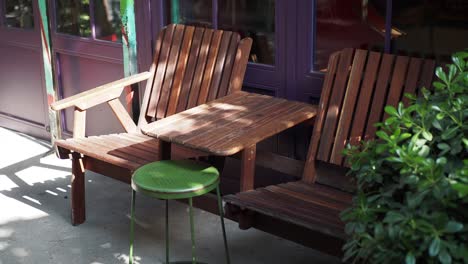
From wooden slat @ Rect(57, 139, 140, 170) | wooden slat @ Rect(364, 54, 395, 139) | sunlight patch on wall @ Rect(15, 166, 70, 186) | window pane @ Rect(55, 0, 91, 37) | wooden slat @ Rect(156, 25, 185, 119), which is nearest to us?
wooden slat @ Rect(364, 54, 395, 139)

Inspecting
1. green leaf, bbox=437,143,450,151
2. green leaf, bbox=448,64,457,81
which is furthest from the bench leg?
green leaf, bbox=437,143,450,151

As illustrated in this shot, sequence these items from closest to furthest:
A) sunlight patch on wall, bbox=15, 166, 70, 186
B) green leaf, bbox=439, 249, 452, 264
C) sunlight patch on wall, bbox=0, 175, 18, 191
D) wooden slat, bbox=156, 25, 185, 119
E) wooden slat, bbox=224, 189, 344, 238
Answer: green leaf, bbox=439, 249, 452, 264 → wooden slat, bbox=224, 189, 344, 238 → wooden slat, bbox=156, 25, 185, 119 → sunlight patch on wall, bbox=0, 175, 18, 191 → sunlight patch on wall, bbox=15, 166, 70, 186

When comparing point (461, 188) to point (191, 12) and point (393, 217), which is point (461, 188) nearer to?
point (393, 217)

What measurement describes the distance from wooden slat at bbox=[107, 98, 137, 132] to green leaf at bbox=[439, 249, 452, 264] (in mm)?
2667

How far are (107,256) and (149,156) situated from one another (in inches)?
22.5

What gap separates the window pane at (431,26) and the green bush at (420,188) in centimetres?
94

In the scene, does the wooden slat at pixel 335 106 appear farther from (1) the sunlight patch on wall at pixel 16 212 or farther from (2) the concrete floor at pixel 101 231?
(1) the sunlight patch on wall at pixel 16 212

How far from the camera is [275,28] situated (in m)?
4.09

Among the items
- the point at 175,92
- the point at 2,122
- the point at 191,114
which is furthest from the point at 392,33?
the point at 2,122

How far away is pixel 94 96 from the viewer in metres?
4.20

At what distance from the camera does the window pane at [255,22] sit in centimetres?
417

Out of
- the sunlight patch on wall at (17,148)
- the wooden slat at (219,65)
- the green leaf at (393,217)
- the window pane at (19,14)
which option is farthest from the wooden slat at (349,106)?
the window pane at (19,14)

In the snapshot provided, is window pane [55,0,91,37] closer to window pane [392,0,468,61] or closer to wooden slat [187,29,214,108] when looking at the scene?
wooden slat [187,29,214,108]

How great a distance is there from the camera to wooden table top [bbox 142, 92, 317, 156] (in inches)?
129
